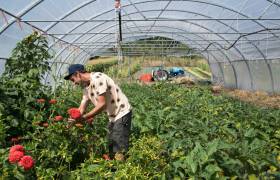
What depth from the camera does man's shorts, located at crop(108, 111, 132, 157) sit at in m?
4.28

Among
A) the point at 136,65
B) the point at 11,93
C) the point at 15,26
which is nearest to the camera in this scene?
the point at 11,93

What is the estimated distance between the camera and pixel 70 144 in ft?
12.0

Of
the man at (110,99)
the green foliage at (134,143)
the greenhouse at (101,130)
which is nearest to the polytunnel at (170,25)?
the greenhouse at (101,130)

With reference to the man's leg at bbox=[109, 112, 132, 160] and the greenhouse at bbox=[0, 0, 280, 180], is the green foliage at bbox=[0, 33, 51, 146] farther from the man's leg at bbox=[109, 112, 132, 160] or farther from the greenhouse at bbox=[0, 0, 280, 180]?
the man's leg at bbox=[109, 112, 132, 160]

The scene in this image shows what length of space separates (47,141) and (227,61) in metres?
18.9

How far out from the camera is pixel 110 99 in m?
4.26

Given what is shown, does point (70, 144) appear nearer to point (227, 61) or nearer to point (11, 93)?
point (11, 93)

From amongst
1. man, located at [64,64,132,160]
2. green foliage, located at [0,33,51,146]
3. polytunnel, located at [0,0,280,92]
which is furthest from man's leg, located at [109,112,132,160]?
polytunnel, located at [0,0,280,92]

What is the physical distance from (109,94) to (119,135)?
45 cm

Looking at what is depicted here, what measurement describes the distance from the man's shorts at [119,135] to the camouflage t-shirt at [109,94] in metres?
0.05

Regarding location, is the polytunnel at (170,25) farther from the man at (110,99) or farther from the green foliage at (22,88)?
the man at (110,99)

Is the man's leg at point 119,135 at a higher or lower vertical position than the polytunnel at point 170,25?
lower

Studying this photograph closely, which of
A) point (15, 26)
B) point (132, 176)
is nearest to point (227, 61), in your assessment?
point (15, 26)

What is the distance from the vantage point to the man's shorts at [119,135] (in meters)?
4.28
